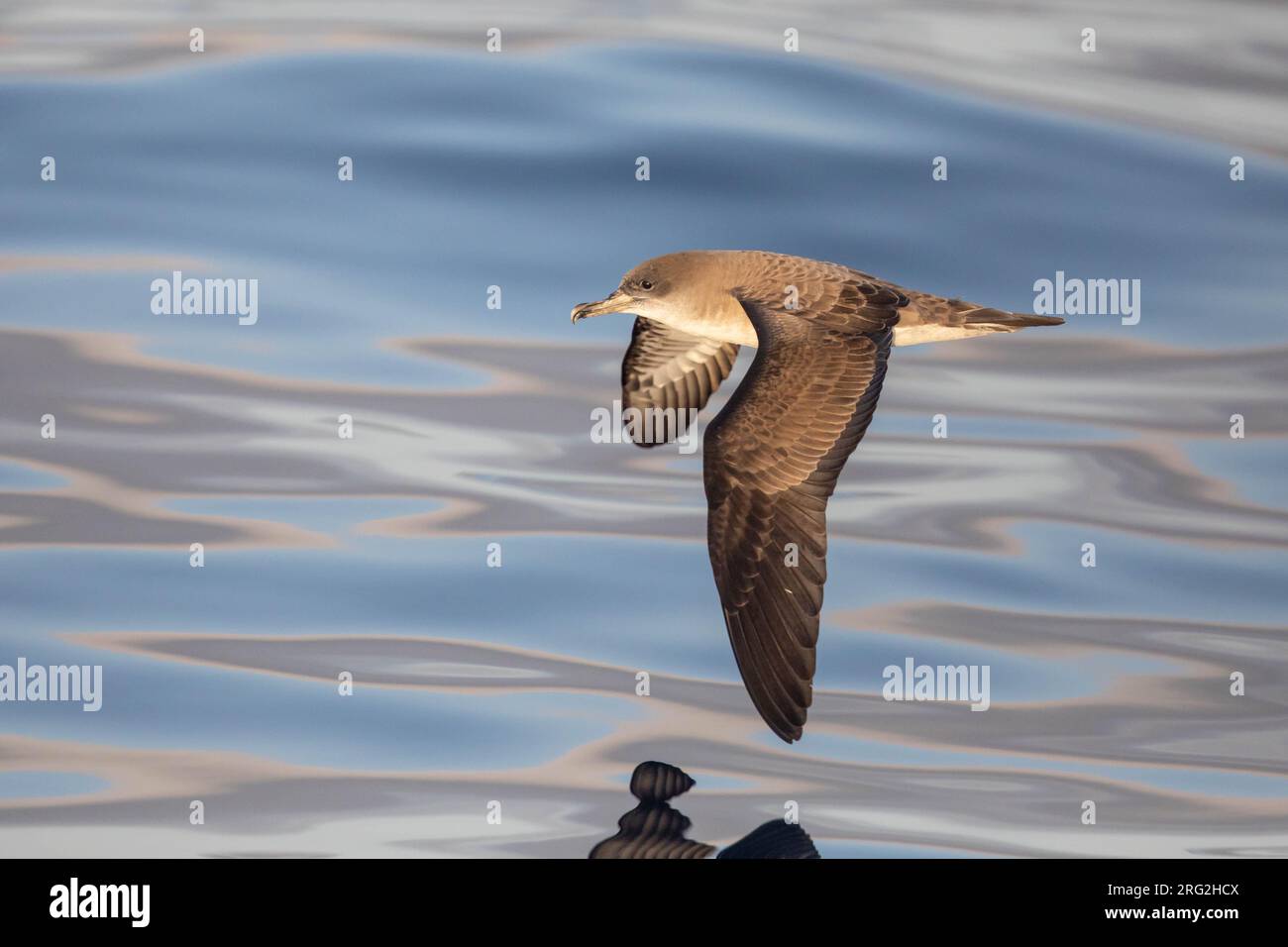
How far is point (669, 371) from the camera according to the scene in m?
10.7

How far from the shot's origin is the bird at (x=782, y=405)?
26.2 ft

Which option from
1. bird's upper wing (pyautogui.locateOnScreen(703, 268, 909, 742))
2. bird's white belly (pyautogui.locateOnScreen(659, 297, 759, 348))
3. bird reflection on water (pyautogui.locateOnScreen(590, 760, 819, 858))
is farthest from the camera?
bird's white belly (pyautogui.locateOnScreen(659, 297, 759, 348))

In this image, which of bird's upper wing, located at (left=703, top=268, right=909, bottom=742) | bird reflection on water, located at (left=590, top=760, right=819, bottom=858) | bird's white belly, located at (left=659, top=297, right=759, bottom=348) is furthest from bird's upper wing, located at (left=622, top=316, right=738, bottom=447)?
bird reflection on water, located at (left=590, top=760, right=819, bottom=858)

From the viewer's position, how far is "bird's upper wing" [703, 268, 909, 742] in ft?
26.2

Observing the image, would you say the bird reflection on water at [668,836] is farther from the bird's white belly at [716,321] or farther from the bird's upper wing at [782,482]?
the bird's white belly at [716,321]

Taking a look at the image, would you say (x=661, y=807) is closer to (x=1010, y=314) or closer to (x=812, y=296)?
(x=812, y=296)

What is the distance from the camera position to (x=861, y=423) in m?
8.33

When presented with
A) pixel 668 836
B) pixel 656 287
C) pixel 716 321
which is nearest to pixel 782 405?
pixel 716 321

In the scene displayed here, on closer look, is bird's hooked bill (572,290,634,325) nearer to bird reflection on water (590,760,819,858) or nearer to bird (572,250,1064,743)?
bird (572,250,1064,743)

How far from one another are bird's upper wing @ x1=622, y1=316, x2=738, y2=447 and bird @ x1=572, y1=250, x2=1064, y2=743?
91cm

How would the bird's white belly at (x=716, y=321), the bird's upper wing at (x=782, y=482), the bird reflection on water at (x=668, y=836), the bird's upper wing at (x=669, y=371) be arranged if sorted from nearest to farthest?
the bird reflection on water at (x=668, y=836) < the bird's upper wing at (x=782, y=482) < the bird's white belly at (x=716, y=321) < the bird's upper wing at (x=669, y=371)

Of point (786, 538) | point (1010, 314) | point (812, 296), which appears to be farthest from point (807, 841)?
point (1010, 314)

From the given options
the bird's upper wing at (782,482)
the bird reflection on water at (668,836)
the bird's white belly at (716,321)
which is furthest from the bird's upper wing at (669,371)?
the bird reflection on water at (668,836)

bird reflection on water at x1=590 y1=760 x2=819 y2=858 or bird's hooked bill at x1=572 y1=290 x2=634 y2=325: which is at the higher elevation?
bird's hooked bill at x1=572 y1=290 x2=634 y2=325
